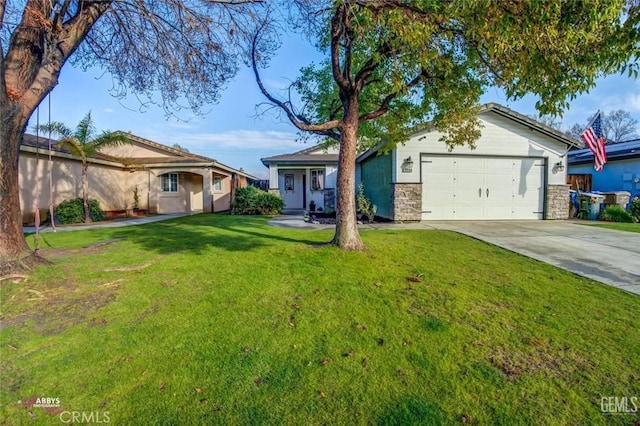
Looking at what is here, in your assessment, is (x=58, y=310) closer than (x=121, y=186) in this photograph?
Yes

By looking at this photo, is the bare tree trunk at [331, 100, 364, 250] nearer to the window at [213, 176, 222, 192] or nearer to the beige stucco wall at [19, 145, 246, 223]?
the beige stucco wall at [19, 145, 246, 223]

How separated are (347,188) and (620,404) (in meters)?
4.95

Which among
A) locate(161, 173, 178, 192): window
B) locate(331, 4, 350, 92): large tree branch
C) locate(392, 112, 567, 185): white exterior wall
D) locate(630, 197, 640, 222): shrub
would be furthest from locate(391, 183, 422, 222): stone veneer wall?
locate(161, 173, 178, 192): window

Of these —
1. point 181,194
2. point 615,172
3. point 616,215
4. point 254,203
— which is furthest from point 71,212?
point 615,172

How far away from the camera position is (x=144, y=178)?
1753 centimetres

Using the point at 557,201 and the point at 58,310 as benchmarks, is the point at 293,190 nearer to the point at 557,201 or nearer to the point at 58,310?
the point at 557,201

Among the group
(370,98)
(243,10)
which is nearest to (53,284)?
(243,10)

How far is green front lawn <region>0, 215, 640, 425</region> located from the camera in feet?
7.52

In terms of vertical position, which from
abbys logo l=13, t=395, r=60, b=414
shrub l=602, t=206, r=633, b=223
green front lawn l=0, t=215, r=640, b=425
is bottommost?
abbys logo l=13, t=395, r=60, b=414

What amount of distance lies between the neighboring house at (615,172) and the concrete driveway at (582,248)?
7.76 m

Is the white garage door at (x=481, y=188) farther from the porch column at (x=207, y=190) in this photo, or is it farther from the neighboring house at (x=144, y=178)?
the neighboring house at (x=144, y=178)

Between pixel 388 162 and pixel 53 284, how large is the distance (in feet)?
37.9

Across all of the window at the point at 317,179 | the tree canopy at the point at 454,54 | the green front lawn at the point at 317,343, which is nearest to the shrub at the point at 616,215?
the tree canopy at the point at 454,54

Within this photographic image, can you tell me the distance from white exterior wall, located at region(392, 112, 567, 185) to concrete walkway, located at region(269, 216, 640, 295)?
3.53 metres
